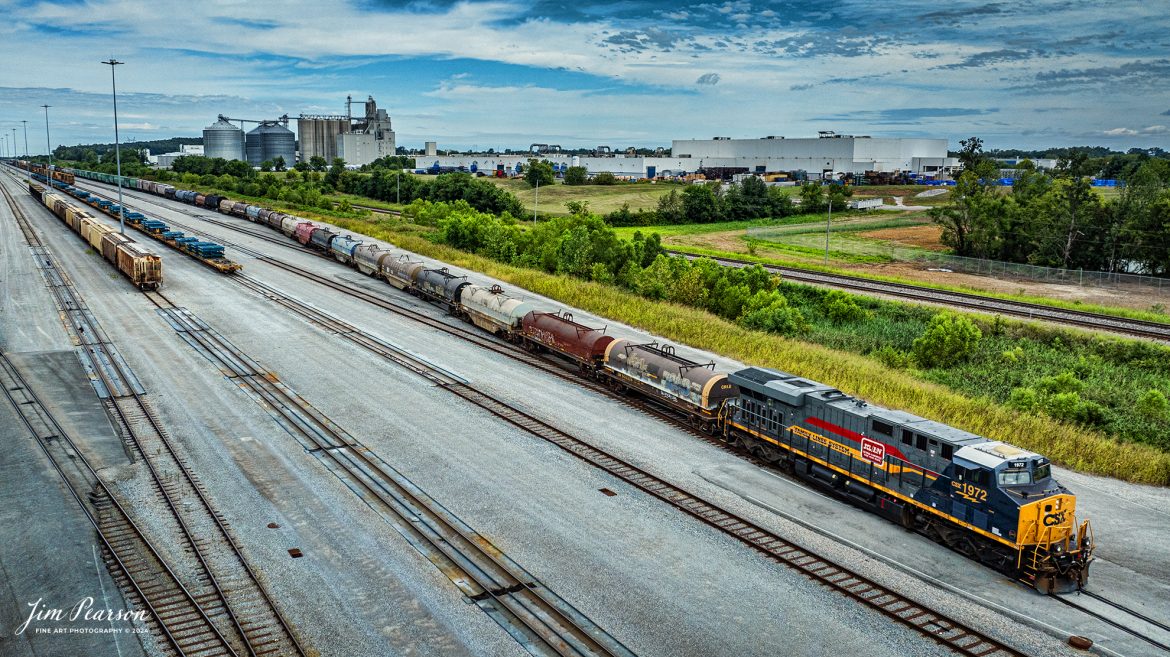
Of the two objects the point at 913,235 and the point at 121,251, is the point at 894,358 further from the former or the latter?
the point at 913,235

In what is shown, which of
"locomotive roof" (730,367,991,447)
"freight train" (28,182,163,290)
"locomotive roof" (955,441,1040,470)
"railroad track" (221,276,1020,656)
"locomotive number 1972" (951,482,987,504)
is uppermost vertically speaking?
"freight train" (28,182,163,290)

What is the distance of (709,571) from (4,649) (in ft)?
52.7

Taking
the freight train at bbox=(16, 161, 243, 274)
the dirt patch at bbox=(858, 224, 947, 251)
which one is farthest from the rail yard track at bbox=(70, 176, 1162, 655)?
the dirt patch at bbox=(858, 224, 947, 251)

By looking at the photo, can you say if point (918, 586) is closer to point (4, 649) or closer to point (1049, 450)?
point (1049, 450)

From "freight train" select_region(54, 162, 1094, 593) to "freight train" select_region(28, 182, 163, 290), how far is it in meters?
34.3

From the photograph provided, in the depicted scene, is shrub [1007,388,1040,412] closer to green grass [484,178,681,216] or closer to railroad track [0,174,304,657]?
railroad track [0,174,304,657]

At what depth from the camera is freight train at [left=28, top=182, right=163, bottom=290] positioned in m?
55.4

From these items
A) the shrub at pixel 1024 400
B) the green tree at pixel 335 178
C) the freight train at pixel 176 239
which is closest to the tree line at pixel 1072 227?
the shrub at pixel 1024 400

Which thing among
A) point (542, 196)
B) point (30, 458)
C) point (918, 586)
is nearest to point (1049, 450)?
point (918, 586)

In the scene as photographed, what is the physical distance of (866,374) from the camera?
39.3 metres

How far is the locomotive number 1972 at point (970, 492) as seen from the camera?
818 inches

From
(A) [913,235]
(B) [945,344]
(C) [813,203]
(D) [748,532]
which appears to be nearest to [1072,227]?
(A) [913,235]

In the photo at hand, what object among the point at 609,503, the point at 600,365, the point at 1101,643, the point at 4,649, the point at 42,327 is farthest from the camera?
the point at 42,327

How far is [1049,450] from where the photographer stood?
2962 centimetres
